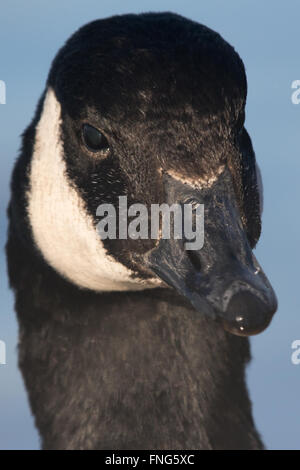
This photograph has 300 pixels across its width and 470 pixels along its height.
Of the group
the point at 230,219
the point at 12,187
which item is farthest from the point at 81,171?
the point at 230,219

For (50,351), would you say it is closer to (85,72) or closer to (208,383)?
(208,383)

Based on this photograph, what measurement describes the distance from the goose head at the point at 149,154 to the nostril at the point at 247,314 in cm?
13

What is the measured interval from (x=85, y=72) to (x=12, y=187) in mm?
810

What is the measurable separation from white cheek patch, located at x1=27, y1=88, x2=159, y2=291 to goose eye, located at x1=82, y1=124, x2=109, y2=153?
0.18 metres

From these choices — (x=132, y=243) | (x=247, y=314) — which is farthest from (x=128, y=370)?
(x=247, y=314)

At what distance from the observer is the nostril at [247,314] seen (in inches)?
114

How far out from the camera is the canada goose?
3379 mm

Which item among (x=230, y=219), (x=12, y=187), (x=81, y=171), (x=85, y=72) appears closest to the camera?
(x=230, y=219)

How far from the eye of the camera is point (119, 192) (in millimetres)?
3633

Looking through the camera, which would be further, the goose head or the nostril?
the goose head

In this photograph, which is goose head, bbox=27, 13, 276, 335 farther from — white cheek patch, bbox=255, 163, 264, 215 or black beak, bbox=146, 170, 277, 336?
white cheek patch, bbox=255, 163, 264, 215

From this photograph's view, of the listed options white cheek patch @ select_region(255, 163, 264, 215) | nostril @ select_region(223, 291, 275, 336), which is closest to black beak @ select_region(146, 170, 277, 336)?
nostril @ select_region(223, 291, 275, 336)

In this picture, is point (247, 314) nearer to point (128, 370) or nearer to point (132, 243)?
point (132, 243)

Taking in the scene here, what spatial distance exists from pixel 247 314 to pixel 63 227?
113 centimetres
